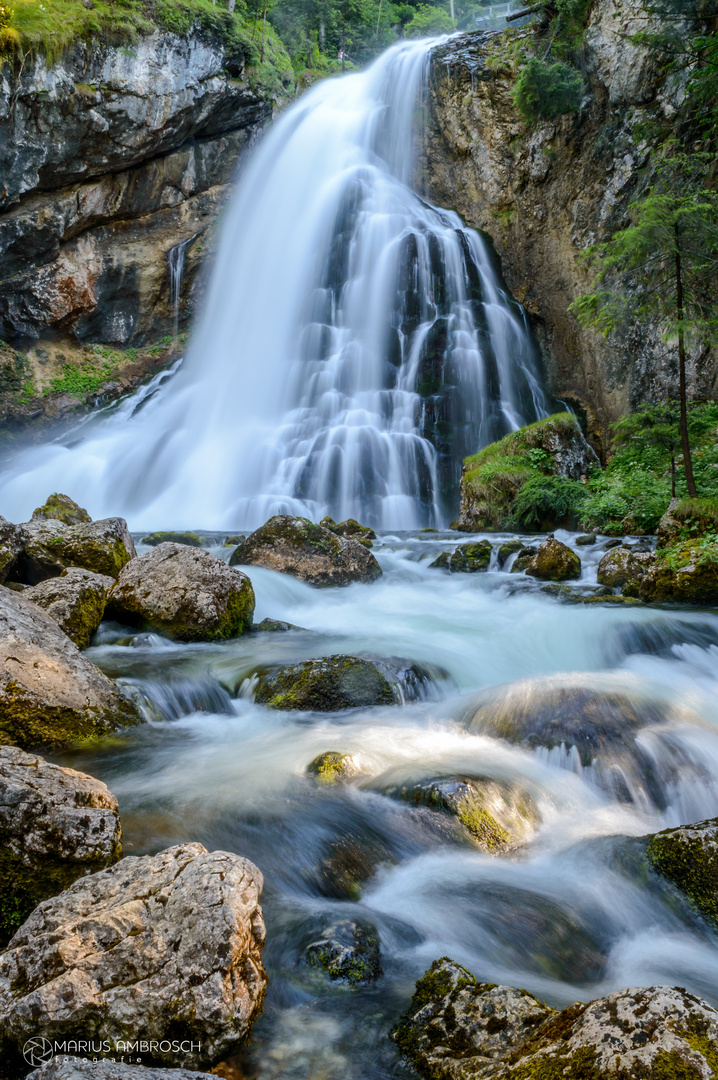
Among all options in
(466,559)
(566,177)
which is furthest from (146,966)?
(566,177)

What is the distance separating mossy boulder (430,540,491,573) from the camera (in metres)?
10.4

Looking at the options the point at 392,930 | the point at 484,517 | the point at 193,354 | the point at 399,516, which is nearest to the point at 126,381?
the point at 193,354

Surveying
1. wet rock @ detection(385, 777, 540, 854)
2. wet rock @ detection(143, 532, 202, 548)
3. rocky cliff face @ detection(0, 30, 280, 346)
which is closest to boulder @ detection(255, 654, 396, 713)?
wet rock @ detection(385, 777, 540, 854)

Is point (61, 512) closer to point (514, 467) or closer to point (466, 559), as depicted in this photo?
point (466, 559)

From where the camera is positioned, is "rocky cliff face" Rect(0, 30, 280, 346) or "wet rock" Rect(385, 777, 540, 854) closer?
"wet rock" Rect(385, 777, 540, 854)

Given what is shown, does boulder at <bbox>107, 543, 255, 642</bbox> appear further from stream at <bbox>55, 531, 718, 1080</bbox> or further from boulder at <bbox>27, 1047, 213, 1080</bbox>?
boulder at <bbox>27, 1047, 213, 1080</bbox>

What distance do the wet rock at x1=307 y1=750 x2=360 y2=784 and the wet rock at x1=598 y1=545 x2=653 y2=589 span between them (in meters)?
5.83

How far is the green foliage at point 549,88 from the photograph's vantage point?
55.8 feet

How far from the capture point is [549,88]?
1716cm

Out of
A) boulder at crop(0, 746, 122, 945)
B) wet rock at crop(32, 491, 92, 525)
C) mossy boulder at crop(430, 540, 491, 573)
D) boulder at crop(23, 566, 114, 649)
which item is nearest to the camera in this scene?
boulder at crop(0, 746, 122, 945)

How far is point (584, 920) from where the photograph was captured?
2980 millimetres

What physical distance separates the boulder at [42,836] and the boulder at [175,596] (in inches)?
156

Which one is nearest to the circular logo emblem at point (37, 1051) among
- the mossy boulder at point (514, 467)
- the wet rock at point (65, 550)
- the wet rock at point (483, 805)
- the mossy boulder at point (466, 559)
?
the wet rock at point (483, 805)

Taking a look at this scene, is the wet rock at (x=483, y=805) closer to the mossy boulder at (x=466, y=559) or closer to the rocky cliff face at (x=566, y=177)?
the mossy boulder at (x=466, y=559)
